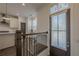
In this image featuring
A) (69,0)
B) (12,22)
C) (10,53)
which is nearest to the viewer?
(69,0)

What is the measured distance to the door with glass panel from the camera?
66.9 inches

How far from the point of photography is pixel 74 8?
1.63m

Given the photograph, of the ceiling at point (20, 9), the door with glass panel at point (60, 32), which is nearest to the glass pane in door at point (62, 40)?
the door with glass panel at point (60, 32)

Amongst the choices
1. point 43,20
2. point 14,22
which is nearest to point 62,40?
point 43,20

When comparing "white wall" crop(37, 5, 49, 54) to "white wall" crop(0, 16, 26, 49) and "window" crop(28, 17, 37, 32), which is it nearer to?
"window" crop(28, 17, 37, 32)

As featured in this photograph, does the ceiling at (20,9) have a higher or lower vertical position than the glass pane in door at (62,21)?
higher

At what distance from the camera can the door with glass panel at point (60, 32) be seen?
1.70 m

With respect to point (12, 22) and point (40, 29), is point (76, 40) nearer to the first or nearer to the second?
point (40, 29)

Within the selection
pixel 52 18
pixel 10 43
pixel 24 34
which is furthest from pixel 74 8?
pixel 10 43

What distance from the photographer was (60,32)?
177cm

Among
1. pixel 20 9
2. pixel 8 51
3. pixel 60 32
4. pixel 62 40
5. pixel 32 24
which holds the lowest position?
pixel 8 51

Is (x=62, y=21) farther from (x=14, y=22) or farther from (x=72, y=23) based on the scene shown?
(x=14, y=22)

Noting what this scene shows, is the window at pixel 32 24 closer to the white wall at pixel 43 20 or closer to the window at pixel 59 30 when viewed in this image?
the white wall at pixel 43 20

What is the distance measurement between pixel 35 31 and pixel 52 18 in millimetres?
340
